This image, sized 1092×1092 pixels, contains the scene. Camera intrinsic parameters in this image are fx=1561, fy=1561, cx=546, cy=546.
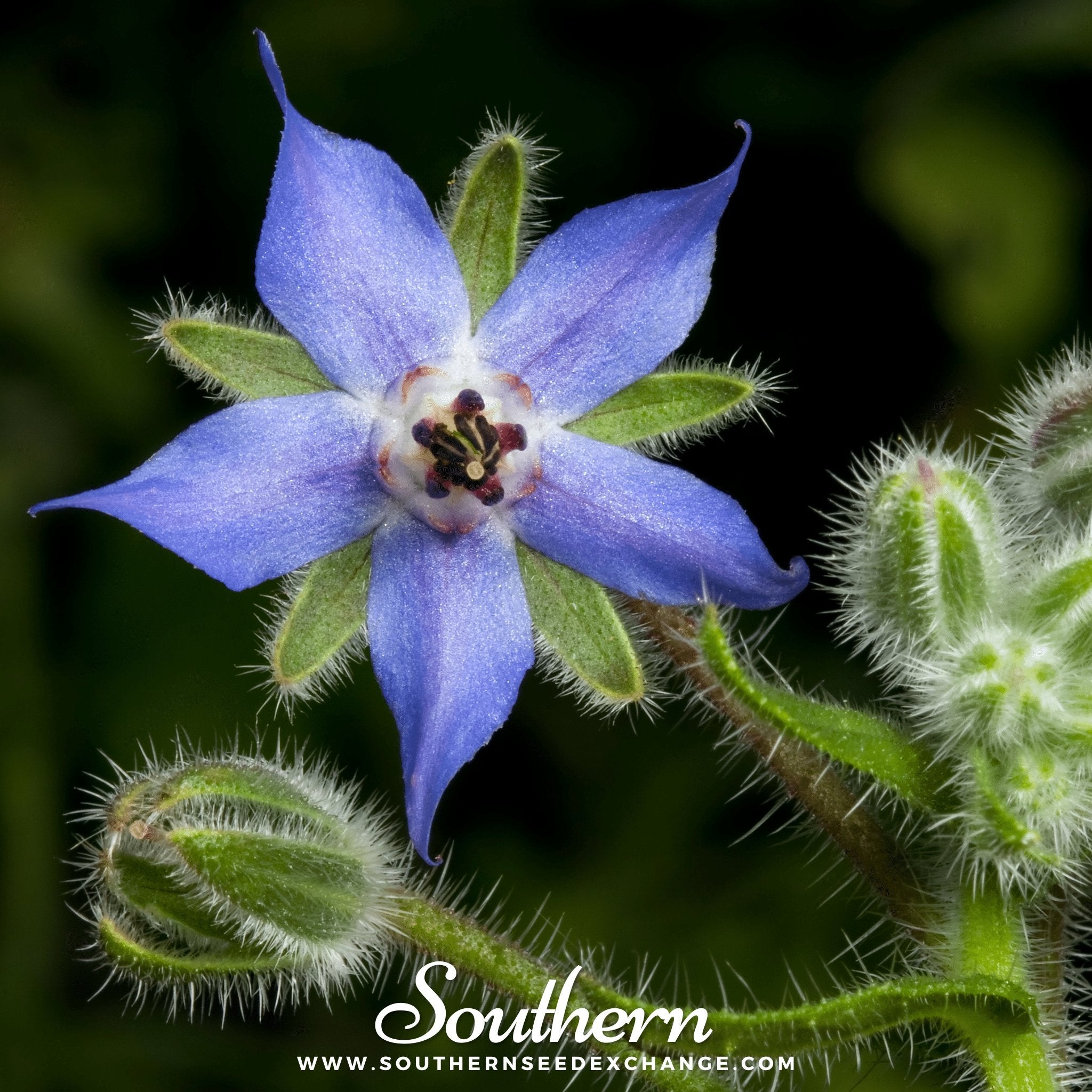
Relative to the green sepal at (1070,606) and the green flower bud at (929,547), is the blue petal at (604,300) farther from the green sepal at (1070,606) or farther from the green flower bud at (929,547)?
the green sepal at (1070,606)

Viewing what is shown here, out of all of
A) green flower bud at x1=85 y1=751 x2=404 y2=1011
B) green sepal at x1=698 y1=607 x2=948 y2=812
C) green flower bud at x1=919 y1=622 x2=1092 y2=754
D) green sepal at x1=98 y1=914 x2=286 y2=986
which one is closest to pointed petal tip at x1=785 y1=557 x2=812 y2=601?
green sepal at x1=698 y1=607 x2=948 y2=812

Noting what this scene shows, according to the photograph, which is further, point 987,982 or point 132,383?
point 132,383

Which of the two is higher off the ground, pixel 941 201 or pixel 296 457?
pixel 941 201

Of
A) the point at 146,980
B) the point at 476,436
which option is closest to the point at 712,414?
the point at 476,436

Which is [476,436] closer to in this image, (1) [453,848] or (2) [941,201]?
(1) [453,848]

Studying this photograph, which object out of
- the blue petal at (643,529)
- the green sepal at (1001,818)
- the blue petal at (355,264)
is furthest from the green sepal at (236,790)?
the green sepal at (1001,818)
